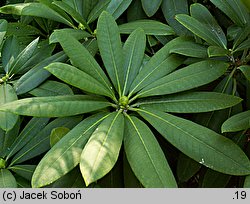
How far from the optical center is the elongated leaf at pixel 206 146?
0.96 meters

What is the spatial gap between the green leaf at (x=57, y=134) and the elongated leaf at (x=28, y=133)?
0.55ft

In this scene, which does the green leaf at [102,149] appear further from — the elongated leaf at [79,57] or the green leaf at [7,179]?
the green leaf at [7,179]

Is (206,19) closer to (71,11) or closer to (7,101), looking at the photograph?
(71,11)

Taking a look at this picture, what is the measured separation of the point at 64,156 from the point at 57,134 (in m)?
0.09

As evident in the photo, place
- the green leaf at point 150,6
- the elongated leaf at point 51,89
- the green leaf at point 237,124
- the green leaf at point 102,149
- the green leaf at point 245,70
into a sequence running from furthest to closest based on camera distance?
the green leaf at point 150,6 < the elongated leaf at point 51,89 < the green leaf at point 245,70 < the green leaf at point 237,124 < the green leaf at point 102,149

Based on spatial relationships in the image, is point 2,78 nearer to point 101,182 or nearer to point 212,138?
point 101,182

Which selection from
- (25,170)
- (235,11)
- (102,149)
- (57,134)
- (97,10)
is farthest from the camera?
(97,10)

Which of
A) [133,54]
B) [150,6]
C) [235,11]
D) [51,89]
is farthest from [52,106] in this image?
[235,11]

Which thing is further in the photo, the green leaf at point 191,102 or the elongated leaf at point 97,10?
the elongated leaf at point 97,10

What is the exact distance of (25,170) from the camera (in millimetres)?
→ 1143

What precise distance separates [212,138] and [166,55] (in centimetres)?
30

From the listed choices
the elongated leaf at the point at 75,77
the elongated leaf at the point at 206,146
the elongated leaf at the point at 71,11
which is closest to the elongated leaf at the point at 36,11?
the elongated leaf at the point at 71,11

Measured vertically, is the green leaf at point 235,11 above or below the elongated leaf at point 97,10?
below

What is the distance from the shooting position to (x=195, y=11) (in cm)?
125
